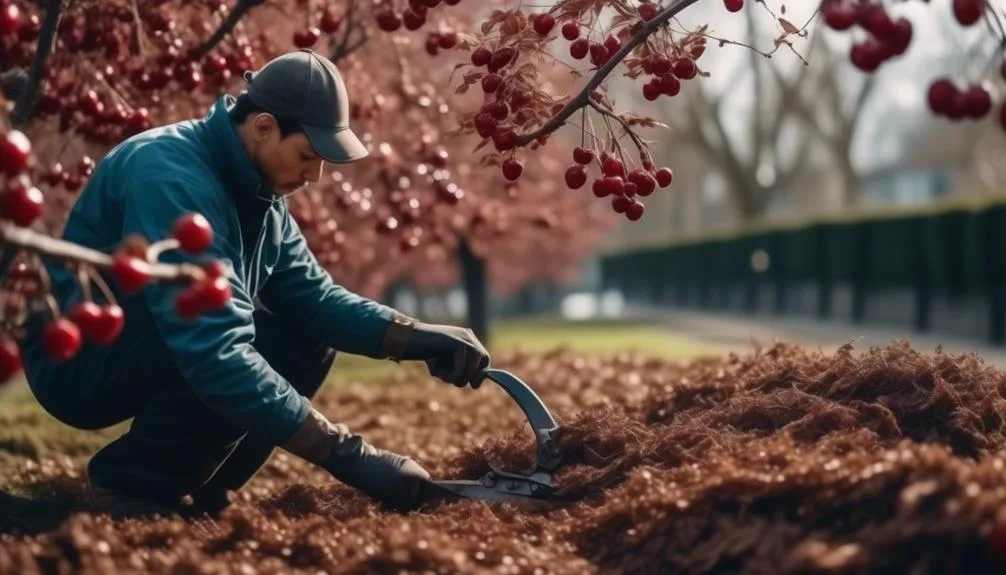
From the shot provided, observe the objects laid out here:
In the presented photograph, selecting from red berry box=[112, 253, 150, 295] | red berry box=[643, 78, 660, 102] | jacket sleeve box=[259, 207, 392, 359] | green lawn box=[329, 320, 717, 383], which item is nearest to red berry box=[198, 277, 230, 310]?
red berry box=[112, 253, 150, 295]

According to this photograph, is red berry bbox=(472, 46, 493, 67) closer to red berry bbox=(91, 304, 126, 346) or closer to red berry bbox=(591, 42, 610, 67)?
red berry bbox=(591, 42, 610, 67)

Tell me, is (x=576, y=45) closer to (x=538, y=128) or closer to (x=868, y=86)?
(x=538, y=128)

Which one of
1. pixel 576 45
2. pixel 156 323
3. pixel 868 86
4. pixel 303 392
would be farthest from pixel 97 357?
pixel 868 86

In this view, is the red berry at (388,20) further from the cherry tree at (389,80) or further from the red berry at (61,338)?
the red berry at (61,338)

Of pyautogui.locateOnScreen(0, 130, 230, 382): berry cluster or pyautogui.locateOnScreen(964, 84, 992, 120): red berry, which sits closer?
pyautogui.locateOnScreen(0, 130, 230, 382): berry cluster

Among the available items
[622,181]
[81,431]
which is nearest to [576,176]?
[622,181]

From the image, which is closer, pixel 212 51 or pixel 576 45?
pixel 576 45

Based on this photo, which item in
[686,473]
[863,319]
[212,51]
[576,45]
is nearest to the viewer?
[686,473]

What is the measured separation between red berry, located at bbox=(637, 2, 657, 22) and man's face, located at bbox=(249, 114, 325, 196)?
126 cm

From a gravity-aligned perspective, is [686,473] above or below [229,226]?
below

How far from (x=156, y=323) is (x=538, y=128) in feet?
5.26

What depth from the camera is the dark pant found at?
447 centimetres

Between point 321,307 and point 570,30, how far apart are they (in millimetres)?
1332

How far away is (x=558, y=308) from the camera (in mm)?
55438
